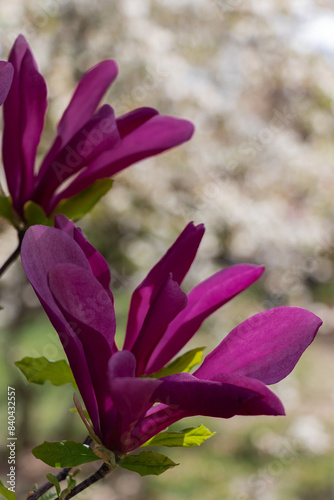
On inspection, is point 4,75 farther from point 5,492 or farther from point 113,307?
point 5,492

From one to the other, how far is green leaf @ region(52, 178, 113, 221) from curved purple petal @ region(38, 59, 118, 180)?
0.04 m

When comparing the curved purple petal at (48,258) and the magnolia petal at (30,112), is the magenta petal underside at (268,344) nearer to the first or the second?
the curved purple petal at (48,258)

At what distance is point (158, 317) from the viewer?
508 millimetres

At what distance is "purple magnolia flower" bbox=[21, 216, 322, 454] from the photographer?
426mm

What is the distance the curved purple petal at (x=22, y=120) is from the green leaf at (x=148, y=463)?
1.06 ft

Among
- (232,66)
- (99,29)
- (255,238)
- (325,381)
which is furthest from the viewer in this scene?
(325,381)

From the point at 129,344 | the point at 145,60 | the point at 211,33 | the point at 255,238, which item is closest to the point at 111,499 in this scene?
the point at 255,238

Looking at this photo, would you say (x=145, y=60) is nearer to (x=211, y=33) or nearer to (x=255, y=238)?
(x=211, y=33)

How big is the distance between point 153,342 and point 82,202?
23 cm

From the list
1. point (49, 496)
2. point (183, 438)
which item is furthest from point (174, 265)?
point (49, 496)

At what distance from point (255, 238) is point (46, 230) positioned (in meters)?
3.33

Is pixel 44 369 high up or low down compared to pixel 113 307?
down

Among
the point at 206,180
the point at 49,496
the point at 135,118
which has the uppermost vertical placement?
the point at 135,118

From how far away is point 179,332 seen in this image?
57 cm
